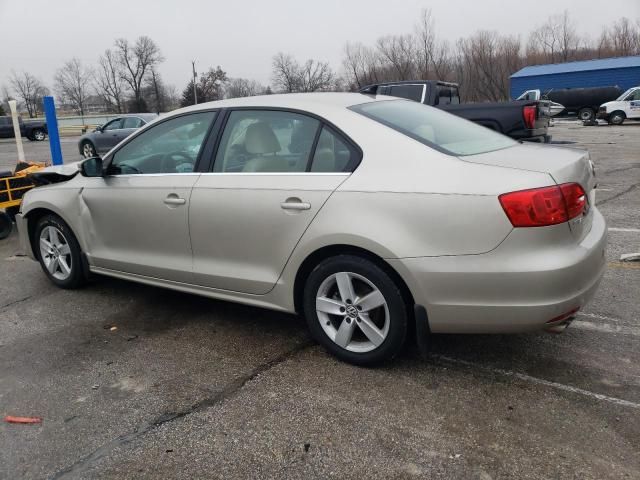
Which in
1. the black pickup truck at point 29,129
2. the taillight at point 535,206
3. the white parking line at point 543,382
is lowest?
the white parking line at point 543,382

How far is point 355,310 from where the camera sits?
3.25m

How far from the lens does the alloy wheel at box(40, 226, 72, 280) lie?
4934 millimetres

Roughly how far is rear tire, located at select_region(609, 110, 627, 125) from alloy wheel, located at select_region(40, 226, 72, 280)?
2944cm

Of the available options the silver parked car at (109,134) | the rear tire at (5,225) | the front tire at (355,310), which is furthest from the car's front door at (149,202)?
the silver parked car at (109,134)

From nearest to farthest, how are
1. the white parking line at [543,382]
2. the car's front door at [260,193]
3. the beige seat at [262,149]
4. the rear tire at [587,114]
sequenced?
the white parking line at [543,382] → the car's front door at [260,193] → the beige seat at [262,149] → the rear tire at [587,114]

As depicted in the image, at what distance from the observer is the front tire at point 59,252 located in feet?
15.8

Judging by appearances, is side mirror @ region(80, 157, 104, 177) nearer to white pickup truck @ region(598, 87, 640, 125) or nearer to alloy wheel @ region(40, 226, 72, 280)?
alloy wheel @ region(40, 226, 72, 280)

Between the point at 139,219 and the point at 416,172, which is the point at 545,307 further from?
the point at 139,219

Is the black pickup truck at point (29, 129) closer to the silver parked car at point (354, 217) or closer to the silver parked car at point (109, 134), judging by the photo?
the silver parked car at point (109, 134)

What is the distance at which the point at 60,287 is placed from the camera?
5.09 m

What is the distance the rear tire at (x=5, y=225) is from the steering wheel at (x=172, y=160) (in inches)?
166

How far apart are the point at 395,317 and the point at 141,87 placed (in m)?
97.9

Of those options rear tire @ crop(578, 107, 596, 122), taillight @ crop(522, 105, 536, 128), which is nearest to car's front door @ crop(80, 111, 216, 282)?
taillight @ crop(522, 105, 536, 128)

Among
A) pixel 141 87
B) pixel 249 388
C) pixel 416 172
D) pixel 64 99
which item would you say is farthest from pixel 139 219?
pixel 64 99
